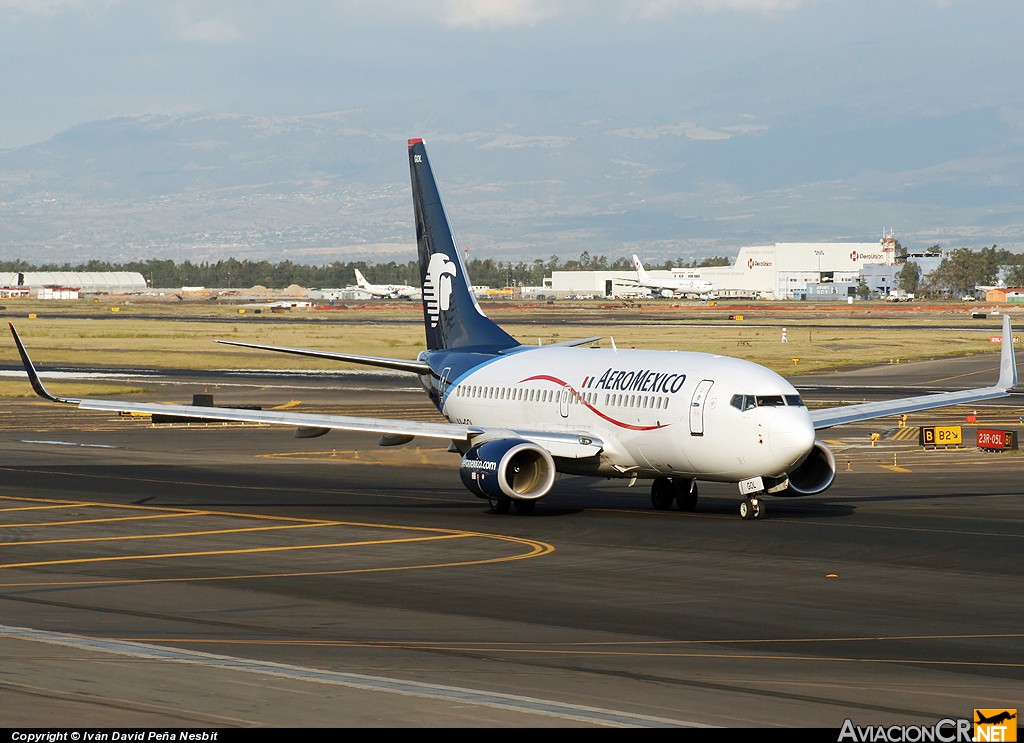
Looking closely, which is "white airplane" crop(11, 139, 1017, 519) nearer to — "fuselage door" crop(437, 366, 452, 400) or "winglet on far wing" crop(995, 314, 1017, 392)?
"winglet on far wing" crop(995, 314, 1017, 392)

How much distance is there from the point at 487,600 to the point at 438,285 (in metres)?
23.8

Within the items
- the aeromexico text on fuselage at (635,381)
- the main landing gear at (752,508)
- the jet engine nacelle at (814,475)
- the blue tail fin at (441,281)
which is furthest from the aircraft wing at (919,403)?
the blue tail fin at (441,281)

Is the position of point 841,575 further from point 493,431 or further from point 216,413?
point 216,413

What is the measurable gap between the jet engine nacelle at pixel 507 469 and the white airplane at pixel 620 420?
4cm

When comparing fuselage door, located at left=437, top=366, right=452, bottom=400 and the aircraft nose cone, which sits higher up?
fuselage door, located at left=437, top=366, right=452, bottom=400

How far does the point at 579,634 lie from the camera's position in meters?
24.7

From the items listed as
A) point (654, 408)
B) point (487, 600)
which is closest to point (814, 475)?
point (654, 408)

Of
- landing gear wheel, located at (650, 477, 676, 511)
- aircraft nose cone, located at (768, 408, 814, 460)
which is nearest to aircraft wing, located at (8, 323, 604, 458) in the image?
landing gear wheel, located at (650, 477, 676, 511)

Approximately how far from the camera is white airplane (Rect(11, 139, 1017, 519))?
127 feet

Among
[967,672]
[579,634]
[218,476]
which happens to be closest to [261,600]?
[579,634]

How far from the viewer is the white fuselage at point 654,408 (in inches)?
1517

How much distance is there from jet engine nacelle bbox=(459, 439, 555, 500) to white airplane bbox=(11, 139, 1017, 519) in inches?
1.5

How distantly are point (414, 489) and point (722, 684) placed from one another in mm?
29058

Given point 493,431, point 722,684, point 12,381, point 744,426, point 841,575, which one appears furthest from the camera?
Result: point 12,381
